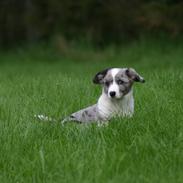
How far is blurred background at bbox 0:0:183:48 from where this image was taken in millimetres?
19750

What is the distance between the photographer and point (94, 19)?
20703mm

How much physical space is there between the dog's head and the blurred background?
1320 cm

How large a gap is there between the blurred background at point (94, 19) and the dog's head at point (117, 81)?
13201mm

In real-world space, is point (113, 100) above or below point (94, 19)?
below

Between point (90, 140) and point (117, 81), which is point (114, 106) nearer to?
point (117, 81)

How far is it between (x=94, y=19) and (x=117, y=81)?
47.9 feet

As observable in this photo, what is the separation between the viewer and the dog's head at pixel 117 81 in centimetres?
619

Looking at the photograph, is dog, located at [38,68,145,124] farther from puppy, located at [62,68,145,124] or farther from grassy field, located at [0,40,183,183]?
grassy field, located at [0,40,183,183]

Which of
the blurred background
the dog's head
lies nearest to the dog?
the dog's head

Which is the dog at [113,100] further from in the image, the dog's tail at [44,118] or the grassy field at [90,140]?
the grassy field at [90,140]

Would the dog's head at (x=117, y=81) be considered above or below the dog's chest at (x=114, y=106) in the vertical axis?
above

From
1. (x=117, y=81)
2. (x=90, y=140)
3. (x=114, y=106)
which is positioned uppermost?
(x=117, y=81)

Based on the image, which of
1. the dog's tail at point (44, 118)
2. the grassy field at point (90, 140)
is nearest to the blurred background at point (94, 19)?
the grassy field at point (90, 140)

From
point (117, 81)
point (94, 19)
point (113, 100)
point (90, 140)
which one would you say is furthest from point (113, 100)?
point (94, 19)
